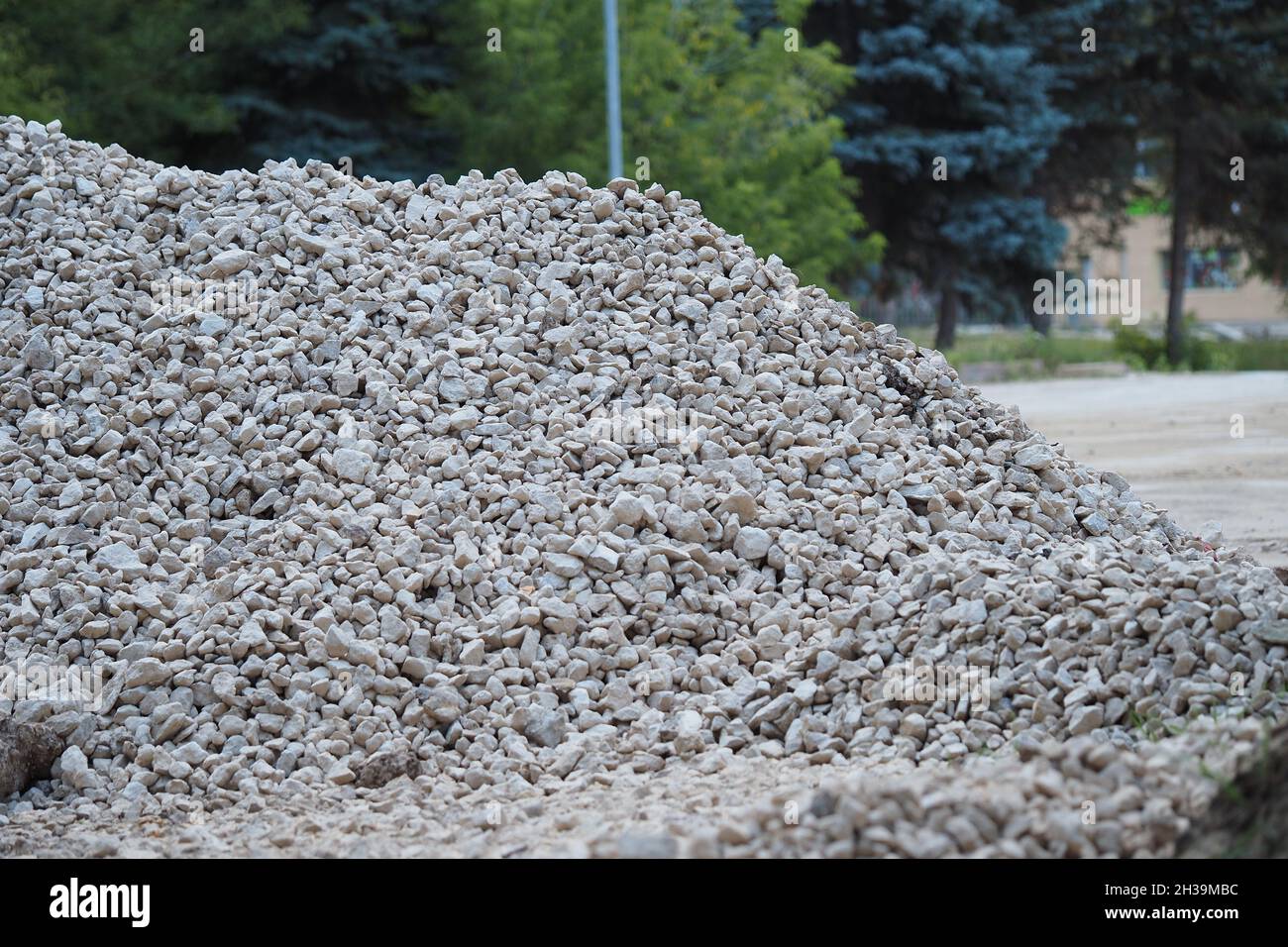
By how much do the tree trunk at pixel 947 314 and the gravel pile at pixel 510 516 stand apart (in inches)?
777

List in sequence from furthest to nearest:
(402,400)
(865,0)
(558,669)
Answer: (865,0) < (402,400) < (558,669)

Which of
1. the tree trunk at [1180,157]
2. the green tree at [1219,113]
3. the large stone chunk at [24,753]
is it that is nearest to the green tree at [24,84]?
the large stone chunk at [24,753]

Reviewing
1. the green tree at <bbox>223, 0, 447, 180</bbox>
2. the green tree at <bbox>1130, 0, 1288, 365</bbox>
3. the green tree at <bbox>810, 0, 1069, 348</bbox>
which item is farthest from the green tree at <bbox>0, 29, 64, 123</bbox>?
the green tree at <bbox>1130, 0, 1288, 365</bbox>

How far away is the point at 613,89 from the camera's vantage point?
2014cm

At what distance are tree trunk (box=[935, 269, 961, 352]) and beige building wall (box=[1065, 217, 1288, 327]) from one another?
48.8 ft

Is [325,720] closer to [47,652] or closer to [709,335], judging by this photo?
[47,652]

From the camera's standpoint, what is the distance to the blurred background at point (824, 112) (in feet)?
67.7

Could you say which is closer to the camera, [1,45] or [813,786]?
[813,786]

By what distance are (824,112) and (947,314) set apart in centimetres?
457

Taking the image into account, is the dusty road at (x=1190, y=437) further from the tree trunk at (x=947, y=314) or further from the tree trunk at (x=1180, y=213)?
the tree trunk at (x=947, y=314)

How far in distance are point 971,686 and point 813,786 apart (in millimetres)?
826

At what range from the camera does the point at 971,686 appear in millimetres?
5270
